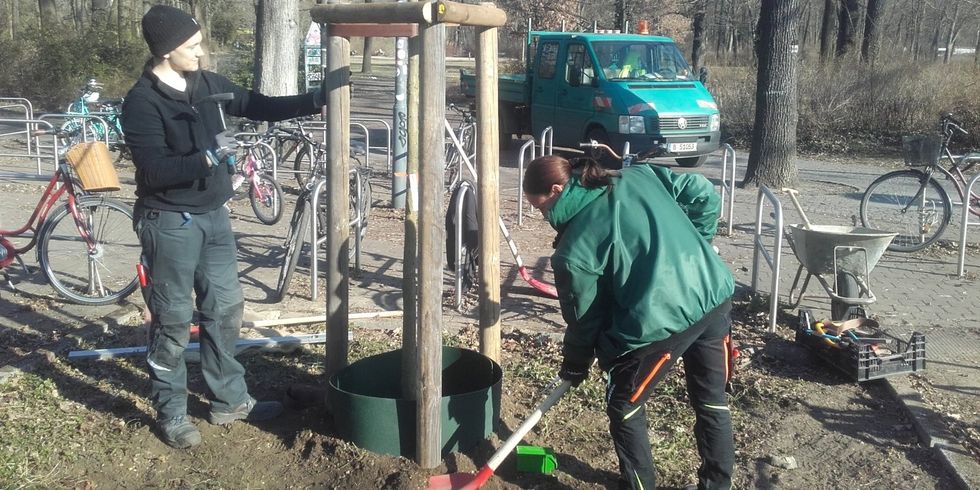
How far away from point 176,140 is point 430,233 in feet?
4.15

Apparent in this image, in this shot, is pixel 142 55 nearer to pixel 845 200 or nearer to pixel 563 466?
pixel 845 200

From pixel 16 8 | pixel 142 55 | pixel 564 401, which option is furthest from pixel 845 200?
pixel 16 8

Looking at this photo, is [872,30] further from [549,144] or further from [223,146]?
[223,146]

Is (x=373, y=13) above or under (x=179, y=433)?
above

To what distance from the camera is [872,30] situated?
22.5 meters

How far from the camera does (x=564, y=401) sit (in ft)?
16.3

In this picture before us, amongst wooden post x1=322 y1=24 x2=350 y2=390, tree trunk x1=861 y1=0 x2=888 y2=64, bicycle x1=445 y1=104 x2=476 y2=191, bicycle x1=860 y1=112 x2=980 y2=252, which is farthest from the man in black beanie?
tree trunk x1=861 y1=0 x2=888 y2=64

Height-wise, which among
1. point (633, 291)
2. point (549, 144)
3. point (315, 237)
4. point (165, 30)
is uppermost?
point (165, 30)

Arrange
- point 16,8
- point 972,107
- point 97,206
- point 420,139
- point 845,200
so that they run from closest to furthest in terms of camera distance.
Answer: point 420,139, point 97,206, point 845,200, point 972,107, point 16,8

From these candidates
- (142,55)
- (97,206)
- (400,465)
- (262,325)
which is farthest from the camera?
(142,55)

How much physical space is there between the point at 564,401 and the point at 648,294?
1.72 metres

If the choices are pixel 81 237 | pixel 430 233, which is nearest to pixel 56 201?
pixel 81 237

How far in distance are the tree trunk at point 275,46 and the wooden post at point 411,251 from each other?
9797 millimetres

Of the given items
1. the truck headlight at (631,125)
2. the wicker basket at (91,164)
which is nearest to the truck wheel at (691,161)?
the truck headlight at (631,125)
